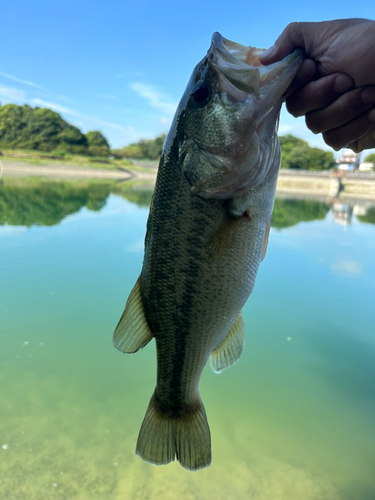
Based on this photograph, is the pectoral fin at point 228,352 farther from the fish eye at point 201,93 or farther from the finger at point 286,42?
the finger at point 286,42

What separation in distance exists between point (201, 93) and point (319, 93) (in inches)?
20.3

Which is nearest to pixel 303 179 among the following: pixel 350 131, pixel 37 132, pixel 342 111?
pixel 350 131

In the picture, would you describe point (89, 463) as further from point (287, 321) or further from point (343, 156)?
point (343, 156)

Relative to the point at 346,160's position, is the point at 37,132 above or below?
below

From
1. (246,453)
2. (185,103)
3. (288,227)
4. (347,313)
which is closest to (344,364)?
(347,313)

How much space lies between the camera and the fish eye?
1.42 m

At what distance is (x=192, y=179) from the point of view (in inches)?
55.5

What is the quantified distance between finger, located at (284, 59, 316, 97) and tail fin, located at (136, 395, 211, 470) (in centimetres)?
165

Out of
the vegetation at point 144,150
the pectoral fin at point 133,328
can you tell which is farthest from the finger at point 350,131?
the vegetation at point 144,150

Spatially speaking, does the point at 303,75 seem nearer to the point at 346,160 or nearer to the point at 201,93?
the point at 201,93

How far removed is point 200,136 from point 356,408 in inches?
162

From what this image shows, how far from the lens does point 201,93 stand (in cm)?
144

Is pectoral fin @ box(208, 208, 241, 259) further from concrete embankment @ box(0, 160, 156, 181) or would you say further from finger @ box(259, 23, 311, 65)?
concrete embankment @ box(0, 160, 156, 181)

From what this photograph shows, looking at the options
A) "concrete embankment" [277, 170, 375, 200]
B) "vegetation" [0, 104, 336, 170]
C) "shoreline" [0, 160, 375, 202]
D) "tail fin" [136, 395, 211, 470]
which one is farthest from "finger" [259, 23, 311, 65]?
"vegetation" [0, 104, 336, 170]
